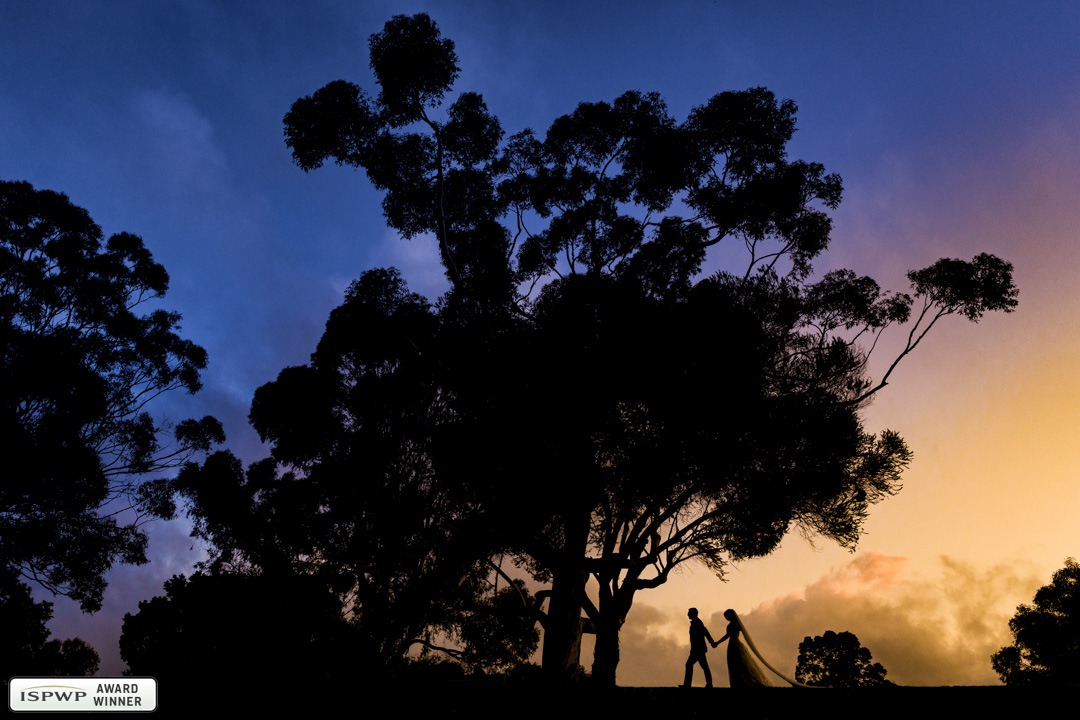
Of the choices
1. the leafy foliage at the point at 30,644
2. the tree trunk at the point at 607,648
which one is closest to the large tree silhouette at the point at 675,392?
the tree trunk at the point at 607,648

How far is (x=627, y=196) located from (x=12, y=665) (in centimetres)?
4052

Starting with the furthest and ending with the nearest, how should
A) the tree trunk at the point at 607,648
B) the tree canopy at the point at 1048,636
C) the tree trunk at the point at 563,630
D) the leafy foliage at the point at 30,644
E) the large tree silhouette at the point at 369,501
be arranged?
the tree canopy at the point at 1048,636 → the leafy foliage at the point at 30,644 → the large tree silhouette at the point at 369,501 → the tree trunk at the point at 563,630 → the tree trunk at the point at 607,648

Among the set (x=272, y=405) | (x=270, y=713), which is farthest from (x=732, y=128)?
(x=270, y=713)

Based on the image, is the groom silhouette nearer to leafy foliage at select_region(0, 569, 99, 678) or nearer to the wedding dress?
the wedding dress

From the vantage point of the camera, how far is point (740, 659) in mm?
13664

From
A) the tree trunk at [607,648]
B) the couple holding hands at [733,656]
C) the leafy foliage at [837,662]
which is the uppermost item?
the couple holding hands at [733,656]

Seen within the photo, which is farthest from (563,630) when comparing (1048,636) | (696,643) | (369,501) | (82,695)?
(1048,636)

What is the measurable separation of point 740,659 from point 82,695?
40.4ft

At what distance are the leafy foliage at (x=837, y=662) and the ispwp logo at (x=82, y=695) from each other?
170ft

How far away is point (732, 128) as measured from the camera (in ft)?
87.9

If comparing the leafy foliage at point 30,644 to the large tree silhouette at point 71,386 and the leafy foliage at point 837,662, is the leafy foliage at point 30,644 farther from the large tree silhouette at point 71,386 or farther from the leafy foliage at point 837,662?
the leafy foliage at point 837,662

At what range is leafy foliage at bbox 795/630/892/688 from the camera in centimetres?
4866

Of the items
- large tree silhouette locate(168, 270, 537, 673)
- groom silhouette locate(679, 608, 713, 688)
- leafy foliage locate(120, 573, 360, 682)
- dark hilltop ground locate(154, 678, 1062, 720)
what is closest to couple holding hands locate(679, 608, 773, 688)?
groom silhouette locate(679, 608, 713, 688)

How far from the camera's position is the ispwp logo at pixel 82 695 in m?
9.34
